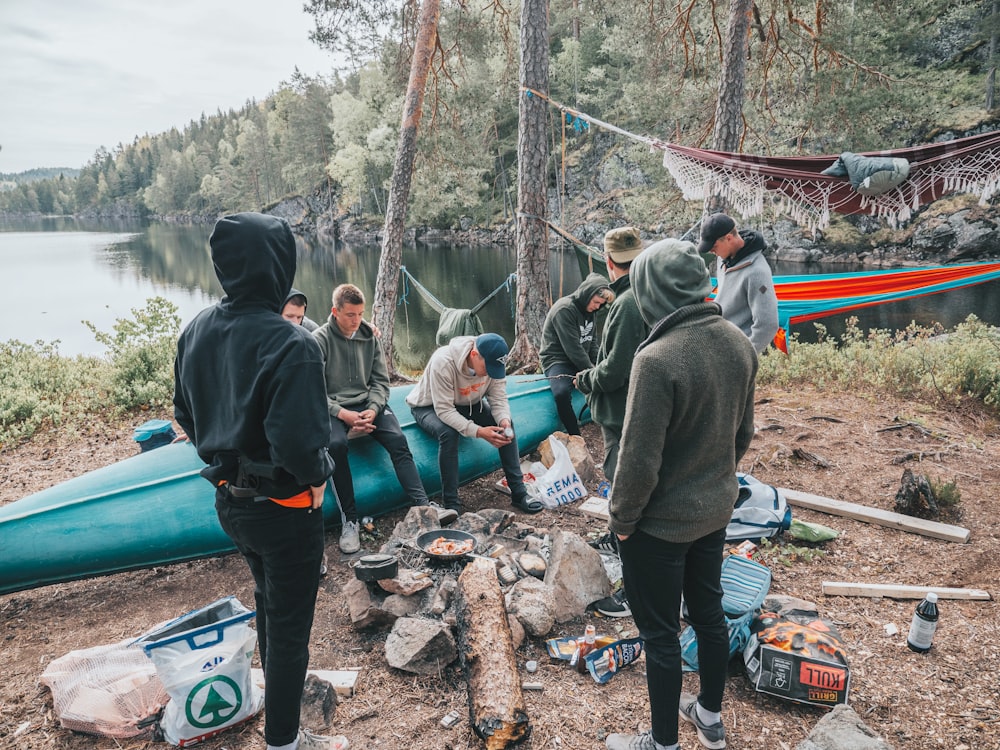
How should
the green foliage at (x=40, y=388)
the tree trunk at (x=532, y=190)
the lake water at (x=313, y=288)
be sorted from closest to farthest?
the green foliage at (x=40, y=388)
the tree trunk at (x=532, y=190)
the lake water at (x=313, y=288)

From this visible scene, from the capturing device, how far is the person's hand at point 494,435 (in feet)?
11.6

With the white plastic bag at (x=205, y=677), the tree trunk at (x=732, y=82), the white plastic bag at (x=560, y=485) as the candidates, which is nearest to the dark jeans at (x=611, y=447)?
the white plastic bag at (x=560, y=485)

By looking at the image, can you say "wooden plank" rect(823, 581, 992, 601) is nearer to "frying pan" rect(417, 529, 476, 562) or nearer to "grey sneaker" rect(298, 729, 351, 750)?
"frying pan" rect(417, 529, 476, 562)

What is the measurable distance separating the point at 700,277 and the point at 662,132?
26.8 m

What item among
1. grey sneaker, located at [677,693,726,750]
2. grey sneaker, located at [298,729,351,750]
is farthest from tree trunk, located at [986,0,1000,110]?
grey sneaker, located at [298,729,351,750]

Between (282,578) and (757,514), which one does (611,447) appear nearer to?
(757,514)

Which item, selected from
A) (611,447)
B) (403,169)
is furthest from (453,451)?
(403,169)

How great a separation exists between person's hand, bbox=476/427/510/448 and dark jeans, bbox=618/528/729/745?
188cm

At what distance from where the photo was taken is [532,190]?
5883mm

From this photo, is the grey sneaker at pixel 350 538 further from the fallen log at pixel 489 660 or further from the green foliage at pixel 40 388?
the green foliage at pixel 40 388

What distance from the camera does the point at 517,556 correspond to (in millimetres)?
2895

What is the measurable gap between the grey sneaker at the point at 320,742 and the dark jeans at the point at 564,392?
110 inches

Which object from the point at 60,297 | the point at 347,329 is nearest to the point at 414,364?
the point at 347,329

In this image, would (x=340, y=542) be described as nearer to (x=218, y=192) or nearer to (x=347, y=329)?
(x=347, y=329)
